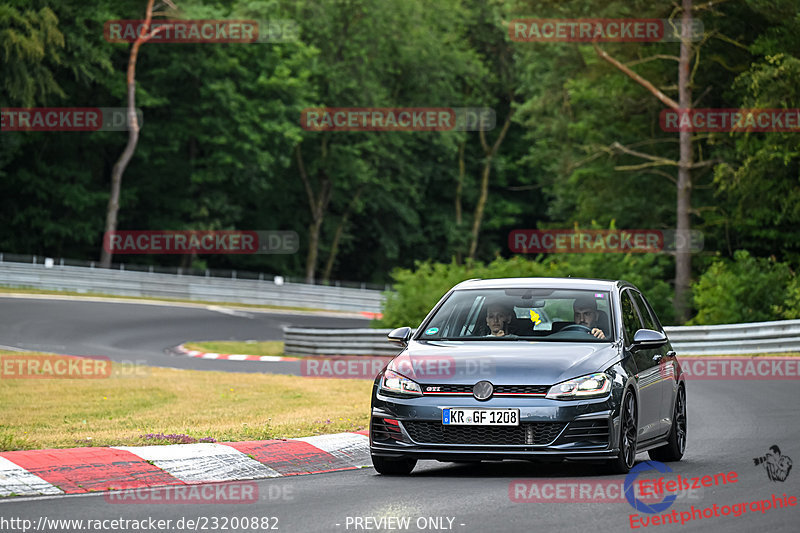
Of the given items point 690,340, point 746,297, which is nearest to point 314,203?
point 746,297

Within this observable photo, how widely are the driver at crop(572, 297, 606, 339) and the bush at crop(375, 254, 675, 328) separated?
21300 mm

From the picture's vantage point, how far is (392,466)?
1041 centimetres

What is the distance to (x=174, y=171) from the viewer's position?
210 feet

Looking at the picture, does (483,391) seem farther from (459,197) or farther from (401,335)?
(459,197)

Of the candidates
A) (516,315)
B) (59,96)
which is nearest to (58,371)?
(516,315)

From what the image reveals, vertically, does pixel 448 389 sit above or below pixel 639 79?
below

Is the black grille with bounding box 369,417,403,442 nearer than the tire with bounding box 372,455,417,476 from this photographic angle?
Yes

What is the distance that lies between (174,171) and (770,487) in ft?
185

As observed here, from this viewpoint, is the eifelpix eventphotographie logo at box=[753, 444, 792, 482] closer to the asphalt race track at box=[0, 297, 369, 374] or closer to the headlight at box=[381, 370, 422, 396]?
the headlight at box=[381, 370, 422, 396]

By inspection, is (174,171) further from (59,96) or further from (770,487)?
(770,487)

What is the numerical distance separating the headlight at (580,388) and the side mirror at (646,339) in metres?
0.96

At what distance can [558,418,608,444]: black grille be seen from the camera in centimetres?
971

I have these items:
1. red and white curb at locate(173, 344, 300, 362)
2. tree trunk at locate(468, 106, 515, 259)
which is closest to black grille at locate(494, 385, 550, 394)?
red and white curb at locate(173, 344, 300, 362)

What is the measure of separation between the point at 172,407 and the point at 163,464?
7.12 metres
